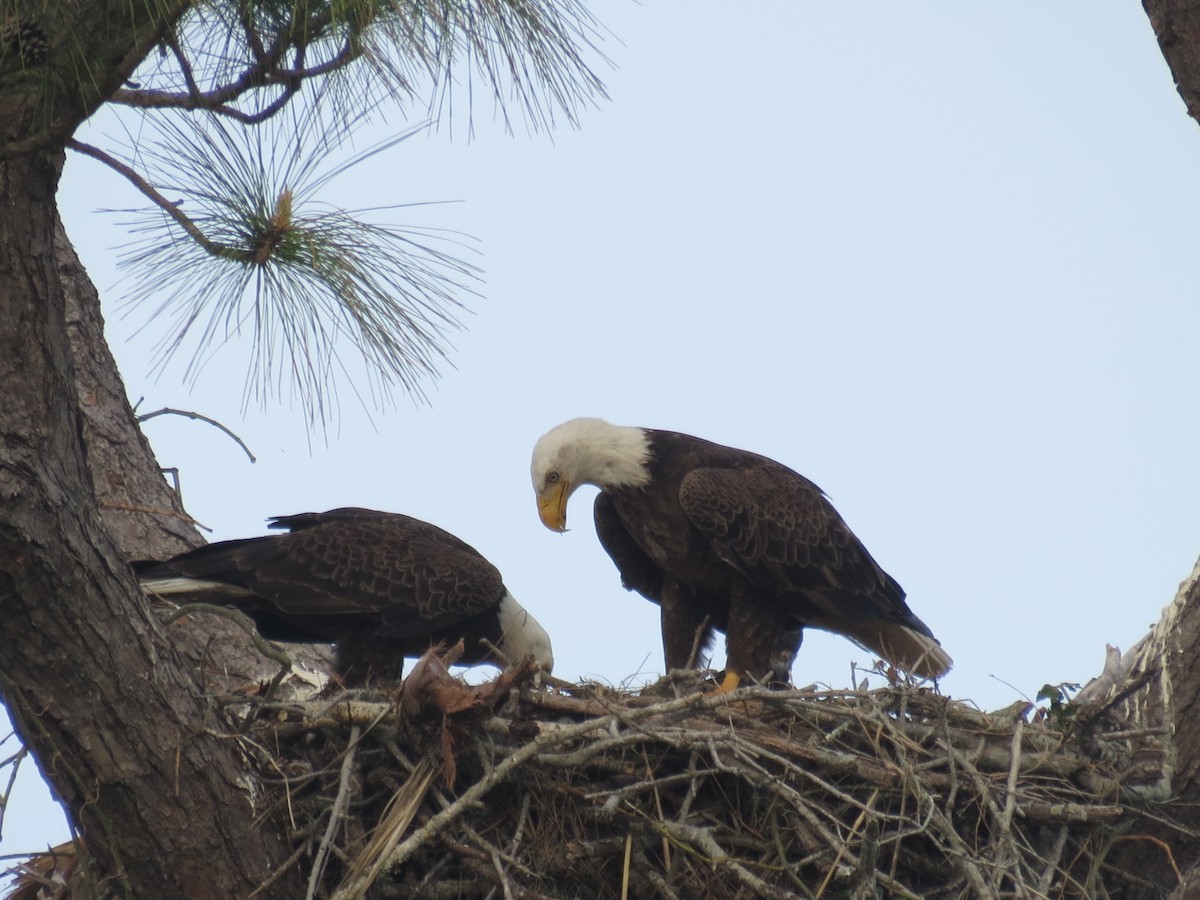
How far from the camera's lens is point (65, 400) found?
2850 mm

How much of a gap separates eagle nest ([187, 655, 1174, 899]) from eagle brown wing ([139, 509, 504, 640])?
3.39 feet

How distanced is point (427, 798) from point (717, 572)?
1.99m

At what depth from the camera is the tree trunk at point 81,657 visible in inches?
108

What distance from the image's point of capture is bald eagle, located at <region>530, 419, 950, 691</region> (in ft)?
17.1

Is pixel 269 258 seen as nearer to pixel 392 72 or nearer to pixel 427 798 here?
pixel 392 72

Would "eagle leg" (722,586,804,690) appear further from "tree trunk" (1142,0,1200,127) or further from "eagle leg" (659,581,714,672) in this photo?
"tree trunk" (1142,0,1200,127)

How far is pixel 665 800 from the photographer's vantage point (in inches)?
150

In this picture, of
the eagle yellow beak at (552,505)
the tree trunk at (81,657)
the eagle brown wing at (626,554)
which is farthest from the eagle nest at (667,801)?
the eagle brown wing at (626,554)

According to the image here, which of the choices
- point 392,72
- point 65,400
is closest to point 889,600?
point 392,72

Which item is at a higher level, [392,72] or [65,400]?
[392,72]

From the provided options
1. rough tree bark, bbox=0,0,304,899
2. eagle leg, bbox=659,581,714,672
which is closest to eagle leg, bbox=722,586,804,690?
eagle leg, bbox=659,581,714,672

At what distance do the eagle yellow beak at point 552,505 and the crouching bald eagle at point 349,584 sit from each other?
0.97 feet

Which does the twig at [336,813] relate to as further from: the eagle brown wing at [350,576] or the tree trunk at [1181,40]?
the tree trunk at [1181,40]

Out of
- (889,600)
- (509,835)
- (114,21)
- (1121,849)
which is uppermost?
→ (114,21)
